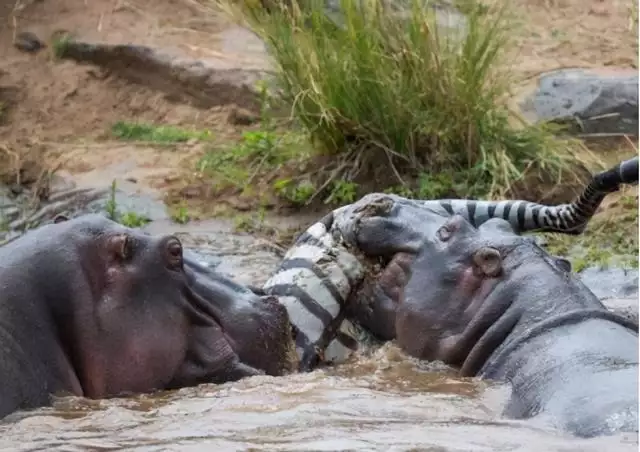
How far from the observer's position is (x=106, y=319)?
3900mm

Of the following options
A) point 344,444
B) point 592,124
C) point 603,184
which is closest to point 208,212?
point 592,124

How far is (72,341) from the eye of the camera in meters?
3.86

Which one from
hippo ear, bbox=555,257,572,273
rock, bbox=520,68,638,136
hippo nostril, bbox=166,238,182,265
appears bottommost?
rock, bbox=520,68,638,136

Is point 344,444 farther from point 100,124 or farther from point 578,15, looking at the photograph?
point 578,15

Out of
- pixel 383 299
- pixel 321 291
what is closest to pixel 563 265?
pixel 383 299

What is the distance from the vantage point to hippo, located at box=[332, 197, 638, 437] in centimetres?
375

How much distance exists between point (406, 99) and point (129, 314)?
476 cm

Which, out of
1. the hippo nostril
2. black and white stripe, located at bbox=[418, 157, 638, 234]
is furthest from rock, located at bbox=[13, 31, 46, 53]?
the hippo nostril

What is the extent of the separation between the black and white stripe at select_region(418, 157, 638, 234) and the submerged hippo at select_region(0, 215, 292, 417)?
1.83m

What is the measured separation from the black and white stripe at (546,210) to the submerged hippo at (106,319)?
1828mm

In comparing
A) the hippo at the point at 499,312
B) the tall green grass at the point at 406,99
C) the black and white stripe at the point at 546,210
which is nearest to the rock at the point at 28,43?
the tall green grass at the point at 406,99

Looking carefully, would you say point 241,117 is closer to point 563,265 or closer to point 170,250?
point 563,265

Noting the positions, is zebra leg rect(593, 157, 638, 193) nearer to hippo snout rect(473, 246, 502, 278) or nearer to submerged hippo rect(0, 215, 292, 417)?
hippo snout rect(473, 246, 502, 278)

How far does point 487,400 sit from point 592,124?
19.8 ft
